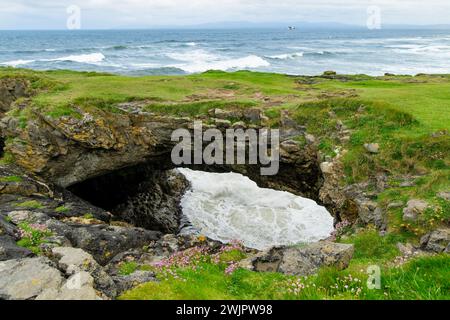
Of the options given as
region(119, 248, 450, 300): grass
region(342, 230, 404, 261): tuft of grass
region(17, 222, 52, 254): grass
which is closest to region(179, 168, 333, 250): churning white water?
region(342, 230, 404, 261): tuft of grass

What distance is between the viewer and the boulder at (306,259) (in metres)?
9.62

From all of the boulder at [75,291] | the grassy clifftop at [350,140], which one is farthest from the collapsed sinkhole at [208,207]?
the boulder at [75,291]

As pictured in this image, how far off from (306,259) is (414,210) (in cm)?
457

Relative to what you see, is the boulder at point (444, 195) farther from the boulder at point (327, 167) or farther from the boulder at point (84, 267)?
the boulder at point (84, 267)

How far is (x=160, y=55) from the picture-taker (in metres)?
119

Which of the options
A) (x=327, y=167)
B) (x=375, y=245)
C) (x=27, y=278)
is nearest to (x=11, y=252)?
(x=27, y=278)

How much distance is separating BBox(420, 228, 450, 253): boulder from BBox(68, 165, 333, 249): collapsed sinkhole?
11.9 metres

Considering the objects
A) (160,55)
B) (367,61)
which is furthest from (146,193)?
(160,55)

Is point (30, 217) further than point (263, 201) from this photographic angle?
No

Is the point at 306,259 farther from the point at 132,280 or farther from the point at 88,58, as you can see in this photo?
the point at 88,58

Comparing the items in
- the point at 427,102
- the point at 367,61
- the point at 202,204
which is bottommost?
the point at 202,204

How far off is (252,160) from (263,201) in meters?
8.87

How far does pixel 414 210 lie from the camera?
12242 mm
